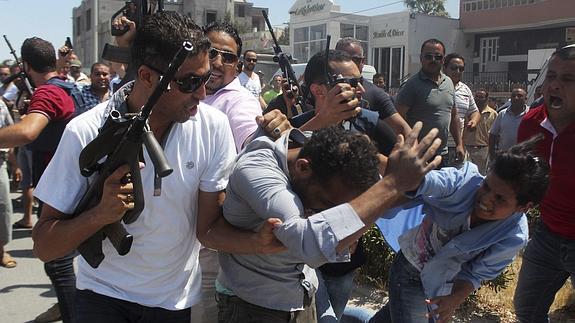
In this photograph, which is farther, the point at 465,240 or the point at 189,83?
the point at 465,240

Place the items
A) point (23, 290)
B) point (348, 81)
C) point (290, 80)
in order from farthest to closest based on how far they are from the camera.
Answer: point (23, 290) < point (290, 80) < point (348, 81)

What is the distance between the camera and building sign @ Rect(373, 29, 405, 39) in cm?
3171

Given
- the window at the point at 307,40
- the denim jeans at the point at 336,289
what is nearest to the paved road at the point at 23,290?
the denim jeans at the point at 336,289

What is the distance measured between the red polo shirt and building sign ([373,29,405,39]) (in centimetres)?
2912

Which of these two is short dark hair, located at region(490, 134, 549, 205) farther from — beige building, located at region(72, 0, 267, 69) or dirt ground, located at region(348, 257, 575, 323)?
beige building, located at region(72, 0, 267, 69)

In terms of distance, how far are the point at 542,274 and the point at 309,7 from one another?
116 ft

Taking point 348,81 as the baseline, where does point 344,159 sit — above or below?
below

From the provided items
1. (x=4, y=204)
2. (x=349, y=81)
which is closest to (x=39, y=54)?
(x=4, y=204)

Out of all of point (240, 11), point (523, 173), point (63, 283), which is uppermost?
point (240, 11)

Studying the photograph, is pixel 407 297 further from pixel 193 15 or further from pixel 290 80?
pixel 193 15

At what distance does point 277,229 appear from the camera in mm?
1899

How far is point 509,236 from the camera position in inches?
111

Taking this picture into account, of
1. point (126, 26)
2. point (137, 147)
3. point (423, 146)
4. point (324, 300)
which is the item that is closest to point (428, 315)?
point (324, 300)

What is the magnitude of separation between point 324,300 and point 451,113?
397cm
